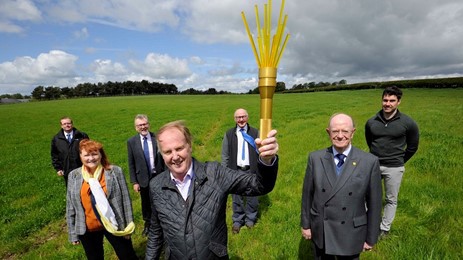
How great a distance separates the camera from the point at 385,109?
14.5 ft

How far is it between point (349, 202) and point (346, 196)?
9cm

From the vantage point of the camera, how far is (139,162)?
5.54 m

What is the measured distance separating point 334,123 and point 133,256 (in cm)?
363

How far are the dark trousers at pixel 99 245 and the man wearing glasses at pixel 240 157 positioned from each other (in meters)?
2.21

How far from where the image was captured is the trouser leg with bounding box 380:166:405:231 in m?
4.60

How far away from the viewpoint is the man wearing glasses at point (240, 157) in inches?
214

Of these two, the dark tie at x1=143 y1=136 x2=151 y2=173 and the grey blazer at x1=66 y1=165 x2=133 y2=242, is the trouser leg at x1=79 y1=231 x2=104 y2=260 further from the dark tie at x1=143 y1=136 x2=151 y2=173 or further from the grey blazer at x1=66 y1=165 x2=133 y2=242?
the dark tie at x1=143 y1=136 x2=151 y2=173

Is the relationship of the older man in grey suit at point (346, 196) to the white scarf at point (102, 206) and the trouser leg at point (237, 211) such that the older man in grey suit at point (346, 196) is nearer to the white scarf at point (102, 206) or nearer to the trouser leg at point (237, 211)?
the trouser leg at point (237, 211)

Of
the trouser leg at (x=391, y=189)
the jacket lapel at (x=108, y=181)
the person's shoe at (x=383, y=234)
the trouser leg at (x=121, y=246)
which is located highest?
the jacket lapel at (x=108, y=181)

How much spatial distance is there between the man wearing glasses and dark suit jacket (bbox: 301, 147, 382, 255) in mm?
2251

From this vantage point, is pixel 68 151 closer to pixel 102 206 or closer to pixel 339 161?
pixel 102 206

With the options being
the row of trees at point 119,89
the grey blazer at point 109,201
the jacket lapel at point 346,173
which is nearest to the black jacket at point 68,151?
the grey blazer at point 109,201

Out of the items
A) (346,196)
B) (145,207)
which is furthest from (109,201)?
(346,196)

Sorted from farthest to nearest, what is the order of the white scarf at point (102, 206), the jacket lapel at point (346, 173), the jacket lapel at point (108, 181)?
the jacket lapel at point (108, 181) < the white scarf at point (102, 206) < the jacket lapel at point (346, 173)
